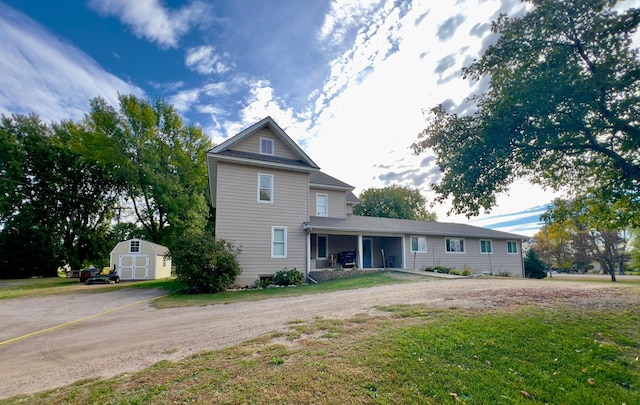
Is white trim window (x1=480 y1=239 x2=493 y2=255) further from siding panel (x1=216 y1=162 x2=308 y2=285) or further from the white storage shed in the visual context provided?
the white storage shed

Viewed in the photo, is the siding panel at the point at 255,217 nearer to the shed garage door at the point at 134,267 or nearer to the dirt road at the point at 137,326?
the dirt road at the point at 137,326

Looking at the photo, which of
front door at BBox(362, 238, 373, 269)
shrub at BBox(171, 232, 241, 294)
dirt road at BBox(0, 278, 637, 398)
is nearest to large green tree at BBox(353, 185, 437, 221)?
front door at BBox(362, 238, 373, 269)

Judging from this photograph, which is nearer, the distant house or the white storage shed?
the distant house

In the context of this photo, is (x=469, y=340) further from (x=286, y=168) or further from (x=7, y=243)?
(x=7, y=243)

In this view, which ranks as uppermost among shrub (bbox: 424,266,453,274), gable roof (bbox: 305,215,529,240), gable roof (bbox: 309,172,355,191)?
gable roof (bbox: 309,172,355,191)

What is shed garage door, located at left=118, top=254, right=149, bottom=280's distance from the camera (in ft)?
75.9

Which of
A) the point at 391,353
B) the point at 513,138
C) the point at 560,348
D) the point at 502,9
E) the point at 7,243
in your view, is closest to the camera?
the point at 391,353

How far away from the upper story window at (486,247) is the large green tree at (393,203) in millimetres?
18656

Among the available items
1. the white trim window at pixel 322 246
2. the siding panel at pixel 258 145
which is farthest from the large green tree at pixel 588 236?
the white trim window at pixel 322 246

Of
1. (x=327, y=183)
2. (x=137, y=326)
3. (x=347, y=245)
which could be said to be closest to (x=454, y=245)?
(x=347, y=245)

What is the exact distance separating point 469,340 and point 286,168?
12426mm

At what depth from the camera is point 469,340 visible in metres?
4.95

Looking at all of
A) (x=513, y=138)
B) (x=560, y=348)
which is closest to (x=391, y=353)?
(x=560, y=348)

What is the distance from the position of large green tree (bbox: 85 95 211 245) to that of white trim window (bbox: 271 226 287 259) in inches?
439
